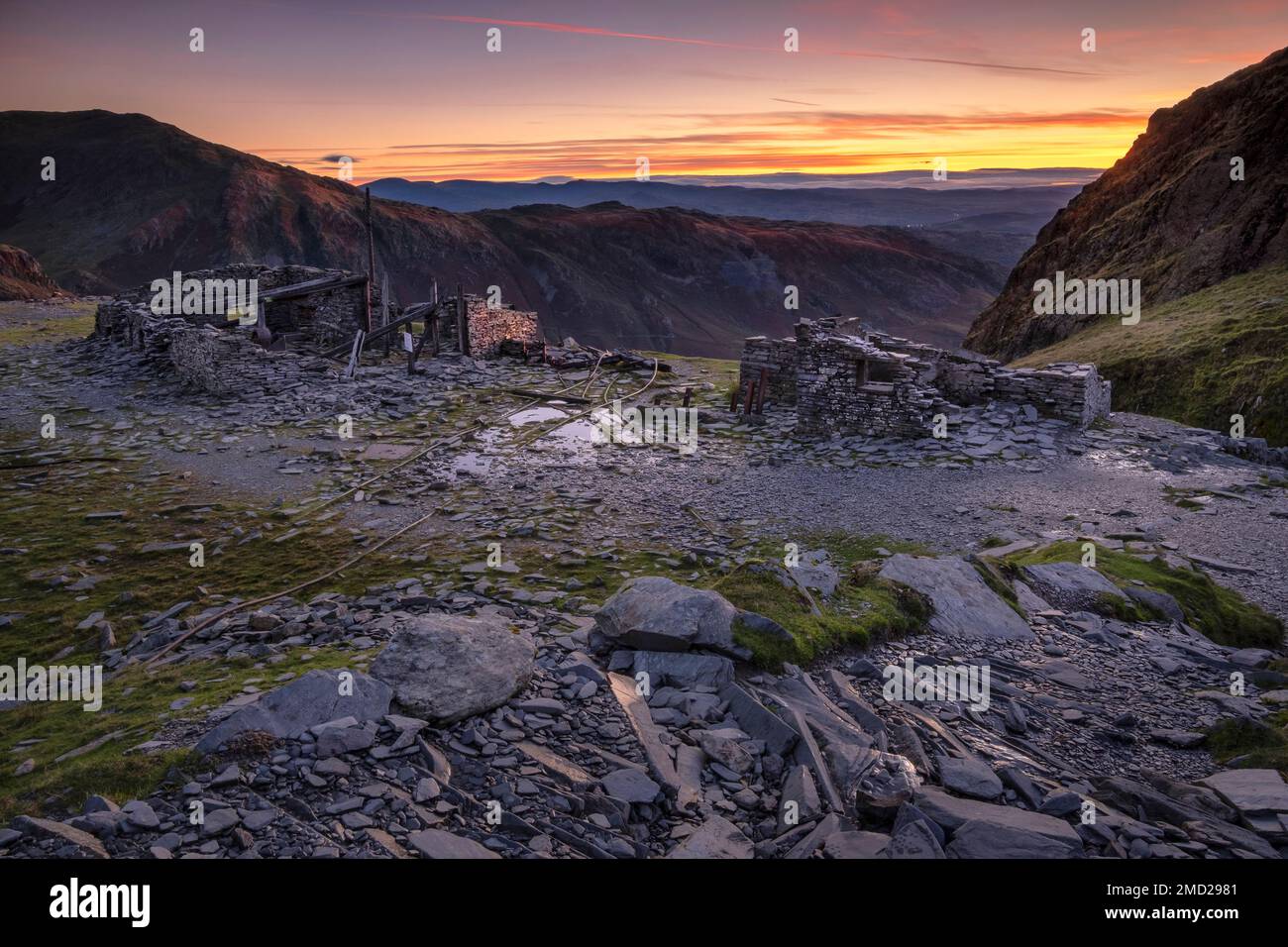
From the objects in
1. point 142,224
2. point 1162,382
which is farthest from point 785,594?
point 142,224

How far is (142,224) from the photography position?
7850 cm

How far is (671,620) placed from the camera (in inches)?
304

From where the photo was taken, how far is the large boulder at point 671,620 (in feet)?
25.0

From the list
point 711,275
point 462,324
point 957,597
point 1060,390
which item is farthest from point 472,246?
point 957,597

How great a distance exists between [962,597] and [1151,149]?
3903 centimetres

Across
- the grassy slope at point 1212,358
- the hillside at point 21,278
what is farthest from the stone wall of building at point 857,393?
the hillside at point 21,278

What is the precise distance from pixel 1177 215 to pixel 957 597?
29.6 m

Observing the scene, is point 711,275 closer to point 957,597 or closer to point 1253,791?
point 957,597

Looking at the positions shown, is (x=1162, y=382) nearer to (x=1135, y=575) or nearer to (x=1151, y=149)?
(x=1135, y=575)

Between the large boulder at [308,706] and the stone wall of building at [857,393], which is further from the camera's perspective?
the stone wall of building at [857,393]

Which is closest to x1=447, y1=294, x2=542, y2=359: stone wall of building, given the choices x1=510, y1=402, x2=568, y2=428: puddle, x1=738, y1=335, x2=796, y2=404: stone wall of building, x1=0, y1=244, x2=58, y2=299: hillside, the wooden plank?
x1=510, y1=402, x2=568, y2=428: puddle

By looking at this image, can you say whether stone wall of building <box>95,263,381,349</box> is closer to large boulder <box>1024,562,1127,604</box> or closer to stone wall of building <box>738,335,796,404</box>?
stone wall of building <box>738,335,796,404</box>

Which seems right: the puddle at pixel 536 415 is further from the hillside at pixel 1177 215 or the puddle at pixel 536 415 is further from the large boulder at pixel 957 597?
the hillside at pixel 1177 215

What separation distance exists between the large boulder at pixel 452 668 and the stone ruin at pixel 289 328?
51.7 ft
